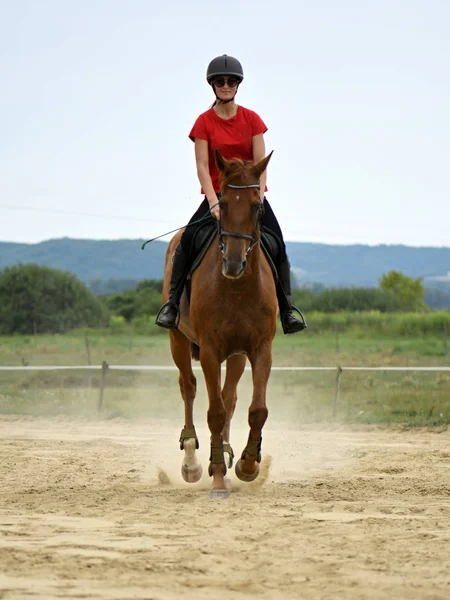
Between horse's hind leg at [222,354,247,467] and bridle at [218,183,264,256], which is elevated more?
bridle at [218,183,264,256]

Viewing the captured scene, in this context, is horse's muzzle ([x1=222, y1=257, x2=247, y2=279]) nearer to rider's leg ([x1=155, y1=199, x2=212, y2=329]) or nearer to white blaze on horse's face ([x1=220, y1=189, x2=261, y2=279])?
white blaze on horse's face ([x1=220, y1=189, x2=261, y2=279])

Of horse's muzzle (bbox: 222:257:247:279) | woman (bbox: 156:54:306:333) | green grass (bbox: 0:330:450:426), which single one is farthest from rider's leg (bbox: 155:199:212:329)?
green grass (bbox: 0:330:450:426)

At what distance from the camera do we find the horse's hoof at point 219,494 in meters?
7.52

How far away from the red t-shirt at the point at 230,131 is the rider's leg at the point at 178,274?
548 mm

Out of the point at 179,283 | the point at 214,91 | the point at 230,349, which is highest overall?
the point at 214,91

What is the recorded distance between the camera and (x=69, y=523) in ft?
20.4

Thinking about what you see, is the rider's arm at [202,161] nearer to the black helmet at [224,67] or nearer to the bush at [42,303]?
the black helmet at [224,67]

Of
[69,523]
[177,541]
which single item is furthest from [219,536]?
[69,523]

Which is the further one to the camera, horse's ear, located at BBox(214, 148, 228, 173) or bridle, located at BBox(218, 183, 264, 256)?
horse's ear, located at BBox(214, 148, 228, 173)

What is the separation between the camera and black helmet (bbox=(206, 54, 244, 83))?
27.3 feet

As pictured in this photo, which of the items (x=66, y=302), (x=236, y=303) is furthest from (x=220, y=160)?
(x=66, y=302)

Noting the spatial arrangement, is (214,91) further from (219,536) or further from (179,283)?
(219,536)

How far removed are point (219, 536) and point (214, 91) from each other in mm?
4362

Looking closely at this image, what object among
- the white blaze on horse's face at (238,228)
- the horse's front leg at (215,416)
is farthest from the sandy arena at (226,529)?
the white blaze on horse's face at (238,228)
